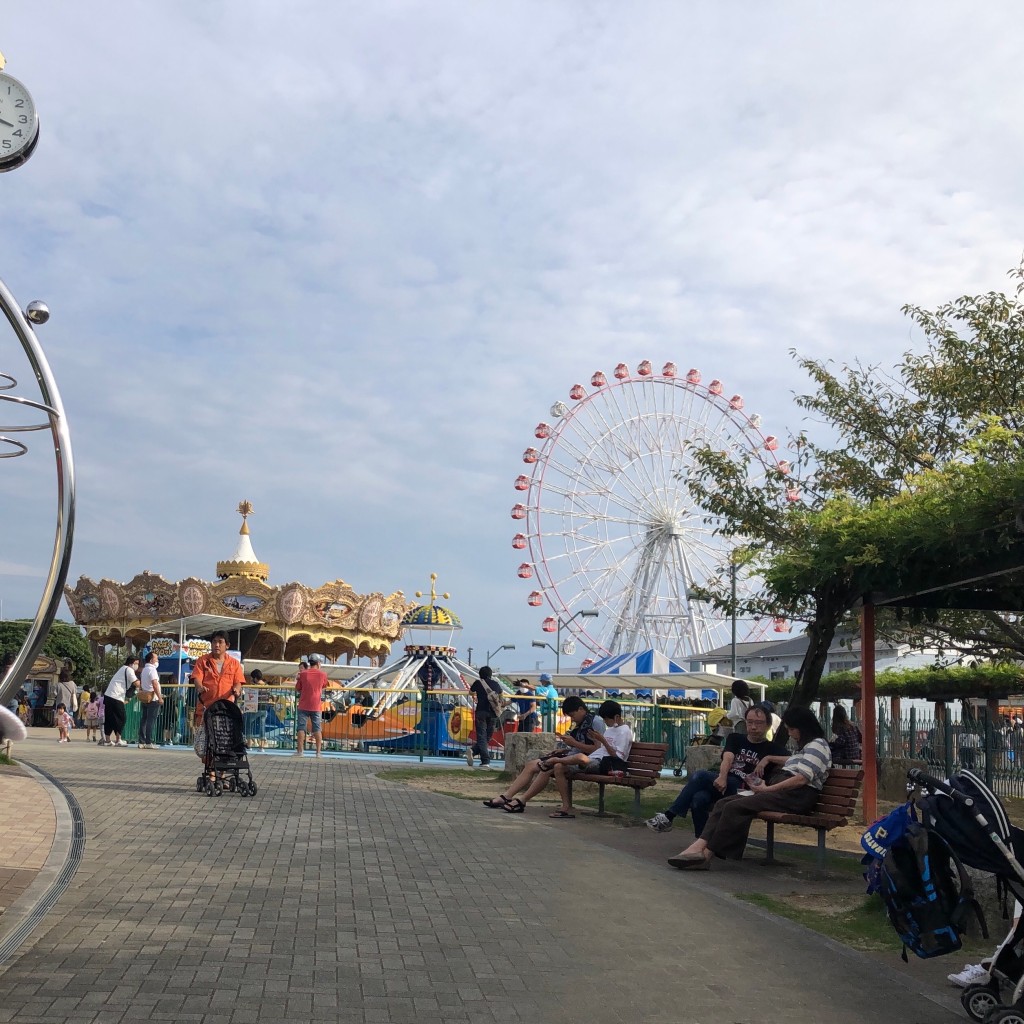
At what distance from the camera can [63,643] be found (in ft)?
215

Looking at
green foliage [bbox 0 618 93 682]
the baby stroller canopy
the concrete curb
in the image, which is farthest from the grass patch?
green foliage [bbox 0 618 93 682]

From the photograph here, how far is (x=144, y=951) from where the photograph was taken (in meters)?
5.54

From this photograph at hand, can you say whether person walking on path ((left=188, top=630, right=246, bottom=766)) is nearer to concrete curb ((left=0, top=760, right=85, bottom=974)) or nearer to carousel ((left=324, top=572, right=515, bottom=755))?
concrete curb ((left=0, top=760, right=85, bottom=974))

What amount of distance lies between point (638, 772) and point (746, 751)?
217 cm

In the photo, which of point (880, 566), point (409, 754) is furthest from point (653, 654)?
point (880, 566)

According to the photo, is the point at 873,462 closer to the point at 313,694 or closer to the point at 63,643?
the point at 313,694

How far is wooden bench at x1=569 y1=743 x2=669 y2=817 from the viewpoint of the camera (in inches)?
456

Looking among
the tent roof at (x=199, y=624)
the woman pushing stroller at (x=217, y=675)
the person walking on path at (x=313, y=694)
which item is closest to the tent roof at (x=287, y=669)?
the tent roof at (x=199, y=624)

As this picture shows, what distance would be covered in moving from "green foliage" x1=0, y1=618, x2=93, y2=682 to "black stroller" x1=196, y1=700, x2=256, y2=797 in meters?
54.2

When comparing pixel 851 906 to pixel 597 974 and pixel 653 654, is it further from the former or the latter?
pixel 653 654

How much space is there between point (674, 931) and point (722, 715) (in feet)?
38.2

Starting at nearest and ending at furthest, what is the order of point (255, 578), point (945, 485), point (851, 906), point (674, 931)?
1. point (674, 931)
2. point (851, 906)
3. point (945, 485)
4. point (255, 578)

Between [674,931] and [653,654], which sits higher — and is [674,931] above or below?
below

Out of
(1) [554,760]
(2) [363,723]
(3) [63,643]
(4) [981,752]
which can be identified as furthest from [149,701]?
(3) [63,643]
